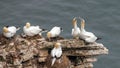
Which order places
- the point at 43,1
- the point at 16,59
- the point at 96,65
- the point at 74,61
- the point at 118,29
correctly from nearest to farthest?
the point at 16,59
the point at 74,61
the point at 96,65
the point at 118,29
the point at 43,1

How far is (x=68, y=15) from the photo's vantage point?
60281 mm

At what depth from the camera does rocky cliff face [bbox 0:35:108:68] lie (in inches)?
1532

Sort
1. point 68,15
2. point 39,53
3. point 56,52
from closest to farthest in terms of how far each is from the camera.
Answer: point 56,52, point 39,53, point 68,15

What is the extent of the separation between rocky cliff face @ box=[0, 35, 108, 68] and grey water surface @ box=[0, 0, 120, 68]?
14553 millimetres

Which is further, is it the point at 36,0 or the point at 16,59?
the point at 36,0

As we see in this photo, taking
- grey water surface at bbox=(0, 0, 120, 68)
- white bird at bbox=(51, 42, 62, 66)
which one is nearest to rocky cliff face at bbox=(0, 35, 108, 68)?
white bird at bbox=(51, 42, 62, 66)

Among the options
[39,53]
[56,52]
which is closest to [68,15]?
[39,53]

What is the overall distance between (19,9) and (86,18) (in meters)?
7.81

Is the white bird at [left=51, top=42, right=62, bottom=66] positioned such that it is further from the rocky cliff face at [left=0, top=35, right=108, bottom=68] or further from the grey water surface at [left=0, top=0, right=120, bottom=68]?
the grey water surface at [left=0, top=0, right=120, bottom=68]

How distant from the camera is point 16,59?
1528 inches

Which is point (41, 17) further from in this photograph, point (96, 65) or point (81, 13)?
point (96, 65)

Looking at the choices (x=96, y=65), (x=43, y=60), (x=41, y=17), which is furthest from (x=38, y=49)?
(x=41, y=17)

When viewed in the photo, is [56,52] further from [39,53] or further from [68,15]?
[68,15]

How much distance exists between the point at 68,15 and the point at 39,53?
20905 mm
